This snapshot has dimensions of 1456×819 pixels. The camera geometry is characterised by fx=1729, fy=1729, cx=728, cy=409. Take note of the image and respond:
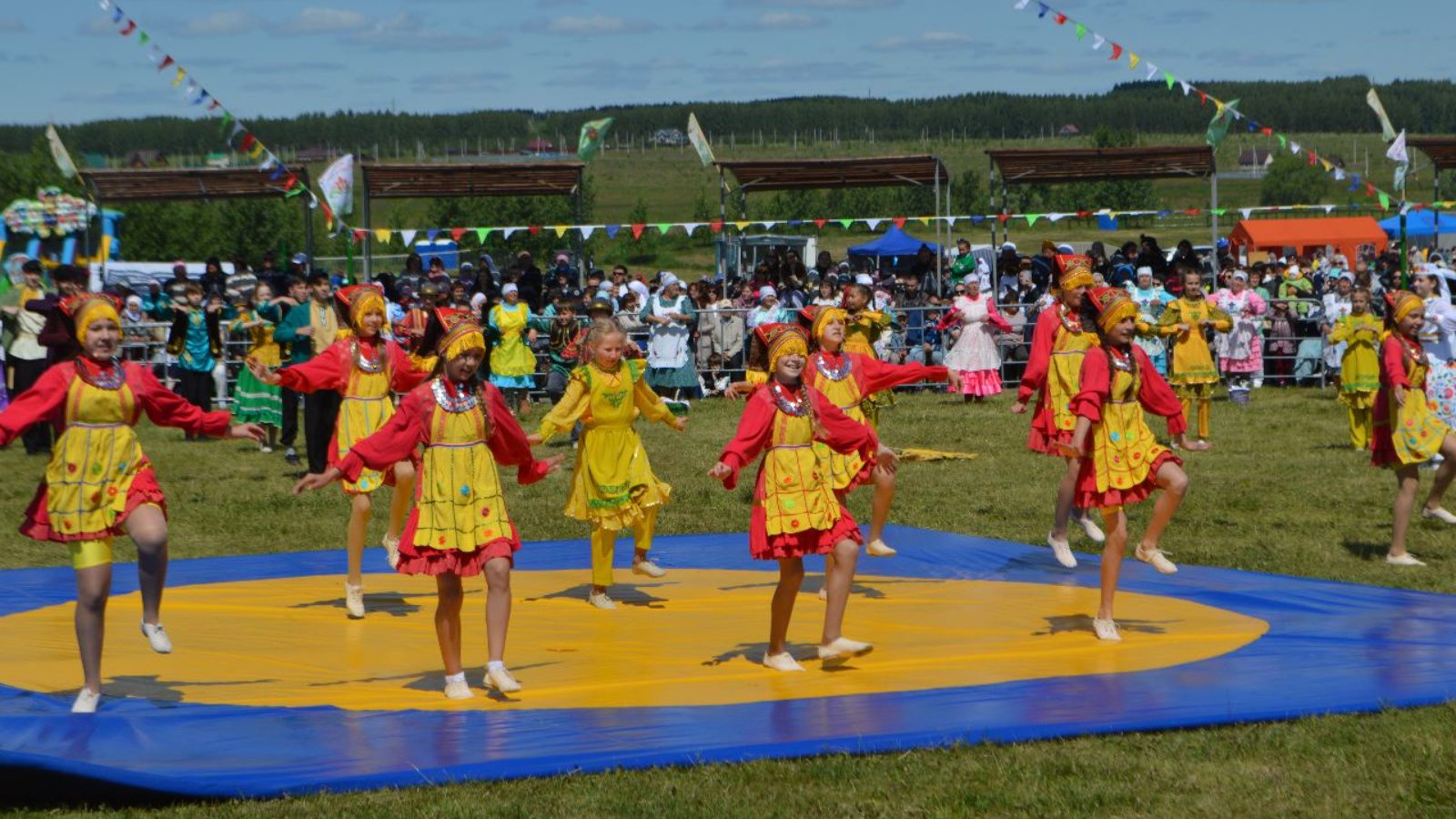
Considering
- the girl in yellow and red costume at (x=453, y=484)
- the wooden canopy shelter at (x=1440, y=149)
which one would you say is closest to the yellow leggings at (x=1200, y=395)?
the wooden canopy shelter at (x=1440, y=149)

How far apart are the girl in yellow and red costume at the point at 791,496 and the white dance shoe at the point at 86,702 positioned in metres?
3.07

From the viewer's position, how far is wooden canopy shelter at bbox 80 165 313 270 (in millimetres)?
26891

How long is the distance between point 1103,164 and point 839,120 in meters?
105

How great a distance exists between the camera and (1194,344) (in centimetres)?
1909

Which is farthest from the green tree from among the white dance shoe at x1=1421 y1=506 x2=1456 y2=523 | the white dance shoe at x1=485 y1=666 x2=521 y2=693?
the white dance shoe at x1=485 y1=666 x2=521 y2=693

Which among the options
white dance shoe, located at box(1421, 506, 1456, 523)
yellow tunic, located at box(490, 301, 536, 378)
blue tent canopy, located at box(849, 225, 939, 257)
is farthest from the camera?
blue tent canopy, located at box(849, 225, 939, 257)

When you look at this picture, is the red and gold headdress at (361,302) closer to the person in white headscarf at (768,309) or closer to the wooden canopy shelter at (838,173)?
the person in white headscarf at (768,309)

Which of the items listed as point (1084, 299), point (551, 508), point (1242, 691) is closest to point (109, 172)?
point (551, 508)

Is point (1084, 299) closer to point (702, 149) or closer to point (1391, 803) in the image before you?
point (1391, 803)

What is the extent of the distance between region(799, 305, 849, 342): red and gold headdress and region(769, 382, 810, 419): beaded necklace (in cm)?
174

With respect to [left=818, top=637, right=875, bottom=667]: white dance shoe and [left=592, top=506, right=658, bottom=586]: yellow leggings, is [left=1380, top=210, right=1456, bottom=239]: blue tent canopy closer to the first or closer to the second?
[left=592, top=506, right=658, bottom=586]: yellow leggings

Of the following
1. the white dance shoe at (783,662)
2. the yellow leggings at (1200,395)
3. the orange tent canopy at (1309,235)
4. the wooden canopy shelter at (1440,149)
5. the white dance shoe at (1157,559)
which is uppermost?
the wooden canopy shelter at (1440,149)

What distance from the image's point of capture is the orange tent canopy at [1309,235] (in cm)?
4466

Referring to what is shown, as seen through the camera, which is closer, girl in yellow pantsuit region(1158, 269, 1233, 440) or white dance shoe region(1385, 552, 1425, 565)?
white dance shoe region(1385, 552, 1425, 565)
